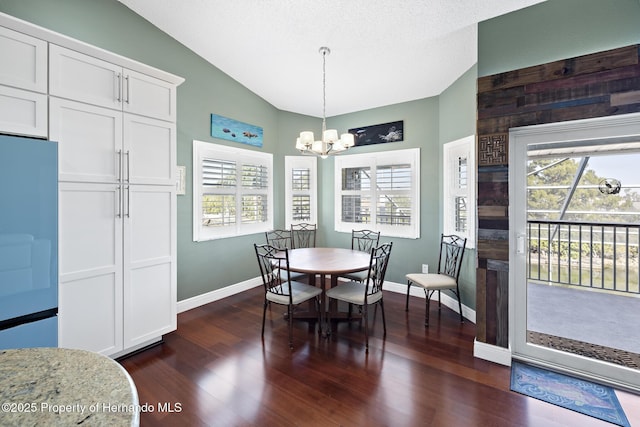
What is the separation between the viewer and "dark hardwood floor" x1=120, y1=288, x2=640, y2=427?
189 cm

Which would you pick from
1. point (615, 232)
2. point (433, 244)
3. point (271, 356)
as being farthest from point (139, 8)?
point (615, 232)

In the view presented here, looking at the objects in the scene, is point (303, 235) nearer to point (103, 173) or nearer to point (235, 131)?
point (235, 131)

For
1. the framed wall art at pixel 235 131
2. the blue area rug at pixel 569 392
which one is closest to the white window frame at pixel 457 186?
the blue area rug at pixel 569 392

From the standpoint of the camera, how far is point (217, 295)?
4.05 m

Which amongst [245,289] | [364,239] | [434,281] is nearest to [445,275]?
[434,281]

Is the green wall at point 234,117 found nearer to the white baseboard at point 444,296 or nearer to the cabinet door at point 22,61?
the white baseboard at point 444,296

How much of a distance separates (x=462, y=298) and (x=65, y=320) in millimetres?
3968

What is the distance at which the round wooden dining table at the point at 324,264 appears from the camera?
286 centimetres

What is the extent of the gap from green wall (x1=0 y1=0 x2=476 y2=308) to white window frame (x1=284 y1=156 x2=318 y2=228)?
0.35 ft

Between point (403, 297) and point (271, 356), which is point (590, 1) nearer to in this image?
point (403, 297)

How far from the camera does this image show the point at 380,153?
457 cm

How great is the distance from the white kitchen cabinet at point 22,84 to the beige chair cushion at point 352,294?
275cm

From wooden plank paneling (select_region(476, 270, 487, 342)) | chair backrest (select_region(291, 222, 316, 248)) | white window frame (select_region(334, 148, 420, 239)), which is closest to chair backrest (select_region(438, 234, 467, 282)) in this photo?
white window frame (select_region(334, 148, 420, 239))

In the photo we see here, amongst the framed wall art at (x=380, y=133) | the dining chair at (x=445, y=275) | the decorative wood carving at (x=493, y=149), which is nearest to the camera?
the decorative wood carving at (x=493, y=149)
